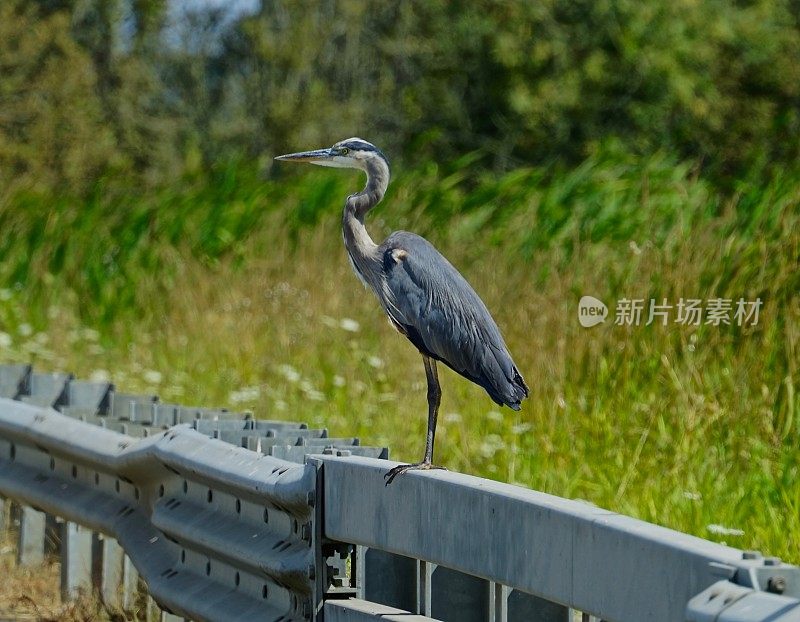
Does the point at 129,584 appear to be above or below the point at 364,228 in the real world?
below

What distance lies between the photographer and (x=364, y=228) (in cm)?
554

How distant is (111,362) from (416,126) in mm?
20594

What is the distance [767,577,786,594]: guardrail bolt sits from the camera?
8.81ft

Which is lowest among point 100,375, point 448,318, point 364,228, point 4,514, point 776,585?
point 4,514

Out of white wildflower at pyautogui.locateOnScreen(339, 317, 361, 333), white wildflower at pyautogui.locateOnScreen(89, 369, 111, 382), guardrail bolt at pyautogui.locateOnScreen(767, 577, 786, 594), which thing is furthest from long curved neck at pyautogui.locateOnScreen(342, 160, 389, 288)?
white wildflower at pyautogui.locateOnScreen(89, 369, 111, 382)

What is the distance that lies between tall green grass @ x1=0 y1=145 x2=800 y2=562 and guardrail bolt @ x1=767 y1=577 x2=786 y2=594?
2.57m

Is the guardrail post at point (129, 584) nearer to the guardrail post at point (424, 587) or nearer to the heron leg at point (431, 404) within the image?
the heron leg at point (431, 404)

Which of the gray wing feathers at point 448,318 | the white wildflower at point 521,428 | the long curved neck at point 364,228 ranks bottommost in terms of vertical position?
the white wildflower at point 521,428

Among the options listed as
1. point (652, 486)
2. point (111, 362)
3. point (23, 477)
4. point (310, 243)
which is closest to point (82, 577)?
point (23, 477)

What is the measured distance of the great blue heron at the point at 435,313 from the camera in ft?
A: 16.9

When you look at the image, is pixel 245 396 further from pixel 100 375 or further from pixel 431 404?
pixel 431 404

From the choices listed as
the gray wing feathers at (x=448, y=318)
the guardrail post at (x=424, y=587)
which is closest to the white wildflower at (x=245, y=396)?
the gray wing feathers at (x=448, y=318)

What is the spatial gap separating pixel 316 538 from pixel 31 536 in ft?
8.28

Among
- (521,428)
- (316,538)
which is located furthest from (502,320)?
(316,538)
